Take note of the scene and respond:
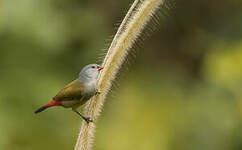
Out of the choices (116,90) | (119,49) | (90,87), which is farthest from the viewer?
(116,90)

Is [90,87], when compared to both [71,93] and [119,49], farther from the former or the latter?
[119,49]

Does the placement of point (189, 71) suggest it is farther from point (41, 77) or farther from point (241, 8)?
point (41, 77)

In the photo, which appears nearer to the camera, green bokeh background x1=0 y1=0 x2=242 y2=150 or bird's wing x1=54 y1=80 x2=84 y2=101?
bird's wing x1=54 y1=80 x2=84 y2=101

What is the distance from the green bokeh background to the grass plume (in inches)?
87.9

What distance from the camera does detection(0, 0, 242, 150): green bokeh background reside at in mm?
5762

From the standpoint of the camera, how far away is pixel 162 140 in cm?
593

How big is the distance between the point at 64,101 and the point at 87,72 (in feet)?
0.92

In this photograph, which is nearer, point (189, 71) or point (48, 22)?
point (48, 22)

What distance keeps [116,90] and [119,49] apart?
3352 millimetres

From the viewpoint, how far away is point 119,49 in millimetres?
2945

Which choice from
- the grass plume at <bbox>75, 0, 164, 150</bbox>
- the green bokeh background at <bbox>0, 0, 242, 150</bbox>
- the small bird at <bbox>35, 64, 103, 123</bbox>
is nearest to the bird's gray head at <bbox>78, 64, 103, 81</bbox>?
the small bird at <bbox>35, 64, 103, 123</bbox>

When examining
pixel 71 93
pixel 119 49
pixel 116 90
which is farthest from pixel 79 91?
pixel 116 90

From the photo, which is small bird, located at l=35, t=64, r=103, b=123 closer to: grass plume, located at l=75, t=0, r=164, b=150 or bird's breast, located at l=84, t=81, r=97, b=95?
bird's breast, located at l=84, t=81, r=97, b=95

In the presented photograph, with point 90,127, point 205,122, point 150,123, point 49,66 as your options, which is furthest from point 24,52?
point 90,127
